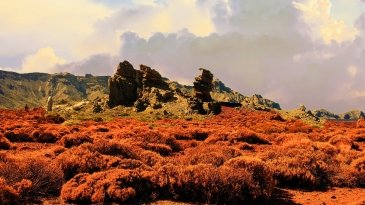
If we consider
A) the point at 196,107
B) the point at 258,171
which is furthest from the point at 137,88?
the point at 258,171

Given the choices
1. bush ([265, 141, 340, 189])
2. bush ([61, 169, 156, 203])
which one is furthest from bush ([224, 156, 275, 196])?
bush ([61, 169, 156, 203])

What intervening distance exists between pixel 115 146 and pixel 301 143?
11496 mm

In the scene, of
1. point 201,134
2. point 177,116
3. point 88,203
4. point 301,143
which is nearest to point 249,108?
point 177,116

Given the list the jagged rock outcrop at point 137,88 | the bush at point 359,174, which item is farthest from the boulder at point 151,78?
the bush at point 359,174

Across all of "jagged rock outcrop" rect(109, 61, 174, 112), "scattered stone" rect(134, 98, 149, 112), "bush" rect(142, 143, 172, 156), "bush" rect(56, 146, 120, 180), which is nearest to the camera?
"bush" rect(56, 146, 120, 180)

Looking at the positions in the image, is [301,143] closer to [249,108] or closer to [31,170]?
[31,170]

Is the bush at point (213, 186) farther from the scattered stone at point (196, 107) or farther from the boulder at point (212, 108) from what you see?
the boulder at point (212, 108)

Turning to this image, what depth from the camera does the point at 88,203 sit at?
10.9m

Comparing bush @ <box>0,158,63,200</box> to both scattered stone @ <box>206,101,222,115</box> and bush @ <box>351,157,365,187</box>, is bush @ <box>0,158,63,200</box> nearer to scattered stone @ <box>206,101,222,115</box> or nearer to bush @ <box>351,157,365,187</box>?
bush @ <box>351,157,365,187</box>

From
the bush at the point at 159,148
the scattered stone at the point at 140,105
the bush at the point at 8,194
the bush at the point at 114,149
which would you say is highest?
the scattered stone at the point at 140,105

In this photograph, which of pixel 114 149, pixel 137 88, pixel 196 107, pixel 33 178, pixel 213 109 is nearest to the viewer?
pixel 33 178

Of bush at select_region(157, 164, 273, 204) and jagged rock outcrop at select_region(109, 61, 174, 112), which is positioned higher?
jagged rock outcrop at select_region(109, 61, 174, 112)

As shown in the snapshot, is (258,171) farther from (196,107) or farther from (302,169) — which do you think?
(196,107)

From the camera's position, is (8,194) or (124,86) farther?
(124,86)
